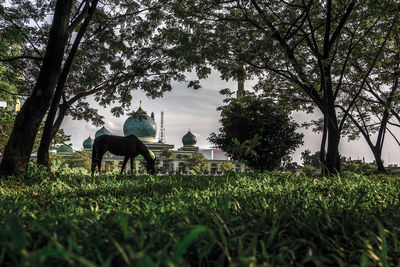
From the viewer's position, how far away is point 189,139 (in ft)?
198

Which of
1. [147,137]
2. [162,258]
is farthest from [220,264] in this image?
[147,137]

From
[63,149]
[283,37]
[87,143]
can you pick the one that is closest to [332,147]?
[283,37]

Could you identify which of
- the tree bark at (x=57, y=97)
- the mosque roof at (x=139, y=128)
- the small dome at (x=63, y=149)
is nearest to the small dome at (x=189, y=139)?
the mosque roof at (x=139, y=128)

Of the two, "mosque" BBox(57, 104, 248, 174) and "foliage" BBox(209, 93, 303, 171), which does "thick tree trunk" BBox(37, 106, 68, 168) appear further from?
"mosque" BBox(57, 104, 248, 174)

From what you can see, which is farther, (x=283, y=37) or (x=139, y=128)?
(x=139, y=128)

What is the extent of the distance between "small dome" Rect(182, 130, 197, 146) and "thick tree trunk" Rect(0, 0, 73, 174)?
55.0 meters

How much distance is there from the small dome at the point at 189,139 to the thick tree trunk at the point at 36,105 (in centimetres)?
5496

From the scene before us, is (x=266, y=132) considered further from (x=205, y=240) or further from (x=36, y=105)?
(x=205, y=240)

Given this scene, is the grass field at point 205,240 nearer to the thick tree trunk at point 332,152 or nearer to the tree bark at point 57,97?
the tree bark at point 57,97

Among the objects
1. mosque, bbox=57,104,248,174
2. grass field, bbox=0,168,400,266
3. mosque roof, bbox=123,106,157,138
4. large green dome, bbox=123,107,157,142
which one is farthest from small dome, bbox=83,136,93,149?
grass field, bbox=0,168,400,266

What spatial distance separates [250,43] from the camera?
8.32 m

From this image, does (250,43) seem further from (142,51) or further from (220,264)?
(220,264)

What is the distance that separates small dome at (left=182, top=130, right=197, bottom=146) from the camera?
198 feet

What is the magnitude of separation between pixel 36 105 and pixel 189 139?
5518 centimetres
